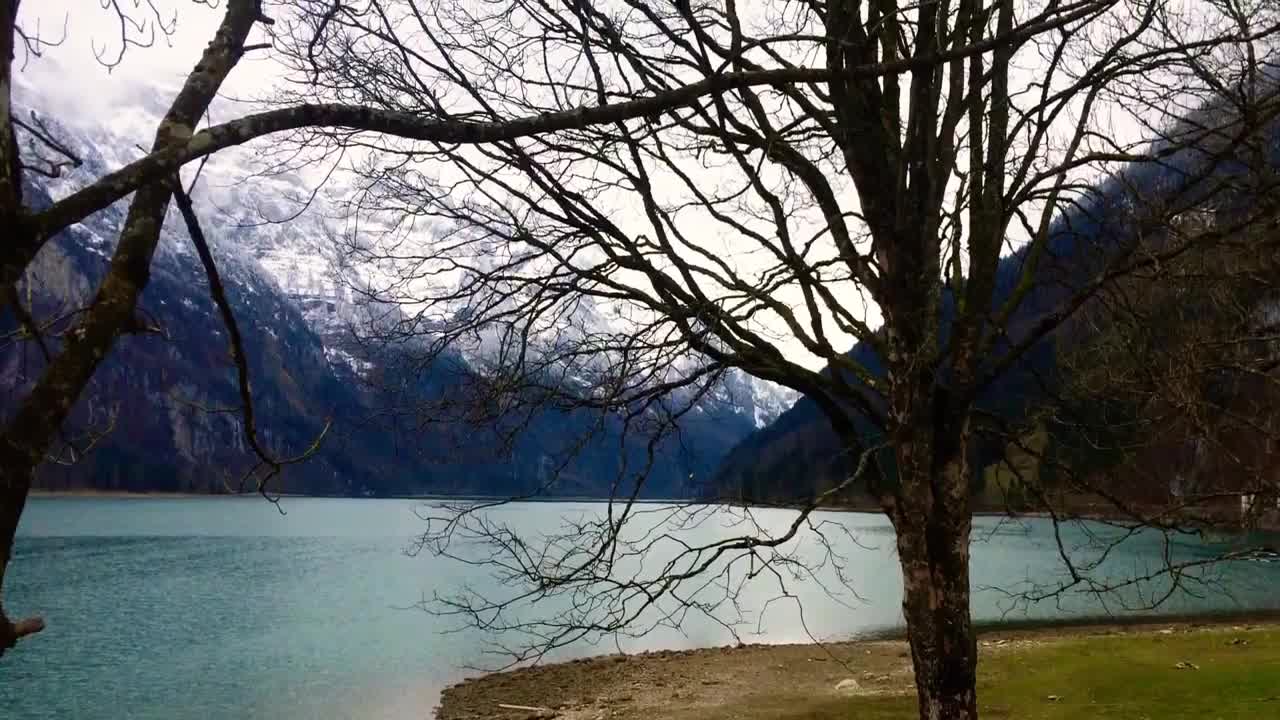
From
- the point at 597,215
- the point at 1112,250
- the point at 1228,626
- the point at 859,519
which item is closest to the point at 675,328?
the point at 597,215

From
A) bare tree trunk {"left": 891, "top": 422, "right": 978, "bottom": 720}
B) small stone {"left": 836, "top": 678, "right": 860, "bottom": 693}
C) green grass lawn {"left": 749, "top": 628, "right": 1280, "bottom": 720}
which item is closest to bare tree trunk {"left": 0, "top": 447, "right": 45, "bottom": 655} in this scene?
bare tree trunk {"left": 891, "top": 422, "right": 978, "bottom": 720}

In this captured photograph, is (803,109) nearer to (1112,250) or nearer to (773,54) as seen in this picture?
(773,54)

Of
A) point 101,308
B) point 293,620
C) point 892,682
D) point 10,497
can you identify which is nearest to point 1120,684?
point 892,682

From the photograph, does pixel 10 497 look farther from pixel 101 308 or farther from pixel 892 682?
pixel 892 682

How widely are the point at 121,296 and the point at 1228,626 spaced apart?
1356 inches

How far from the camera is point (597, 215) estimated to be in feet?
23.4

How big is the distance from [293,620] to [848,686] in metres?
25.6

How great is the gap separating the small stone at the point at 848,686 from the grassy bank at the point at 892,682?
0.07 meters

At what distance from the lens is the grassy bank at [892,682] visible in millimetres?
14492

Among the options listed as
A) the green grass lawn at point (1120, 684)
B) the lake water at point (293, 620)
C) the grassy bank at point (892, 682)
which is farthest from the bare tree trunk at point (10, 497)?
the grassy bank at point (892, 682)

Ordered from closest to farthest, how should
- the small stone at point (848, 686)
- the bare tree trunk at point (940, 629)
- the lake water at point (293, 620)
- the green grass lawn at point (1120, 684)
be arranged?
the bare tree trunk at point (940, 629) → the green grass lawn at point (1120, 684) → the small stone at point (848, 686) → the lake water at point (293, 620)

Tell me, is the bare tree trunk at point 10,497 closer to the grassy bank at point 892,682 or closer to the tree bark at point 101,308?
the tree bark at point 101,308

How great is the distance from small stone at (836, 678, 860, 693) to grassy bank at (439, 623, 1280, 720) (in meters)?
0.07

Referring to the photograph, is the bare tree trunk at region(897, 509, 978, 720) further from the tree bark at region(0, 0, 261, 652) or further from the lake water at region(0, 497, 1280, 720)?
the tree bark at region(0, 0, 261, 652)
